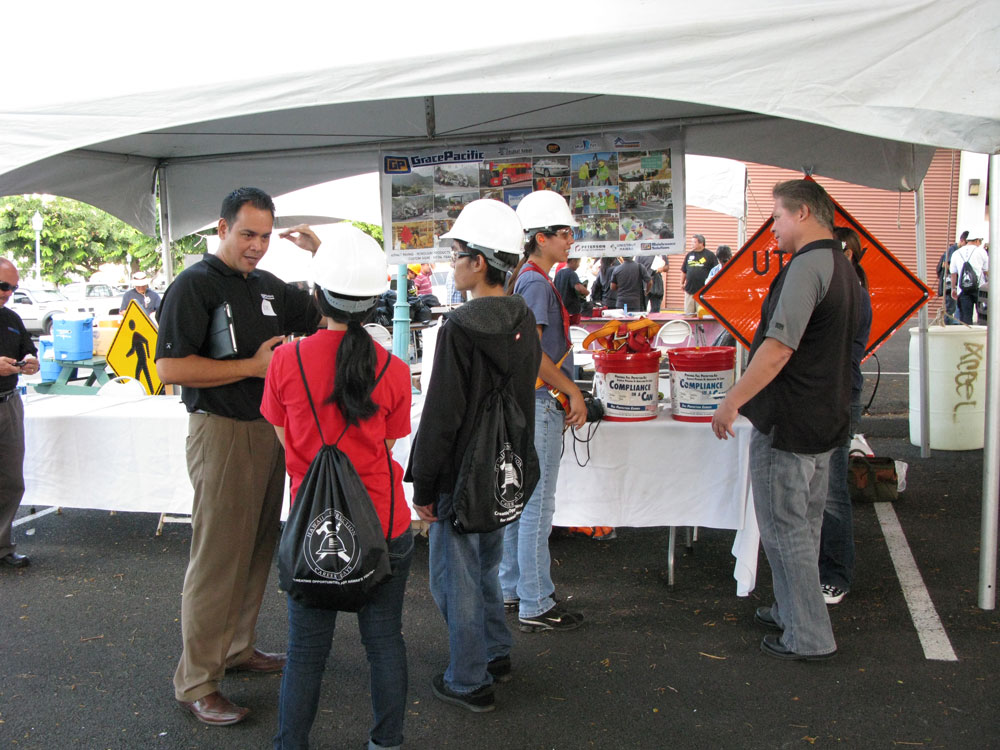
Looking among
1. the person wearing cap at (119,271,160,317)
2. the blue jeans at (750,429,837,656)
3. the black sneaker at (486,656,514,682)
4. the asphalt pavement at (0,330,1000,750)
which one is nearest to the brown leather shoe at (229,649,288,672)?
the asphalt pavement at (0,330,1000,750)

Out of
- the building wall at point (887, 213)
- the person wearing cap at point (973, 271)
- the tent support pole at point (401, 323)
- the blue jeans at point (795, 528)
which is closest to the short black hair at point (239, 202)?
the blue jeans at point (795, 528)

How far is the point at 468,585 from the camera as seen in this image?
2.85 meters

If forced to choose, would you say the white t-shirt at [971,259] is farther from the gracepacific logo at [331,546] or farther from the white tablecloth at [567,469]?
the gracepacific logo at [331,546]

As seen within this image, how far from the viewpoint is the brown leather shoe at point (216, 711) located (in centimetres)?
286

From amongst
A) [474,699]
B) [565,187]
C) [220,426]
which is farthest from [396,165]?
[474,699]

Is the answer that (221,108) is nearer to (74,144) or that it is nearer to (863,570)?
(74,144)

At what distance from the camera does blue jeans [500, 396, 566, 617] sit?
3453mm

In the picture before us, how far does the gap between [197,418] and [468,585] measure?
3.78 feet

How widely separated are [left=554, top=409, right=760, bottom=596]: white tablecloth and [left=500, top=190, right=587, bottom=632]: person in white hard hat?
1.81 feet

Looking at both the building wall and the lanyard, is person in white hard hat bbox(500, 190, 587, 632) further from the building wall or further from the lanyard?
the building wall

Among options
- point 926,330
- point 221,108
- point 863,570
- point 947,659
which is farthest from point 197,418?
point 926,330

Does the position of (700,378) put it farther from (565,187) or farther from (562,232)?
(565,187)

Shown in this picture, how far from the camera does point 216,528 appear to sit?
2832 millimetres

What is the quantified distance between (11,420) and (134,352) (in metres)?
2.78
